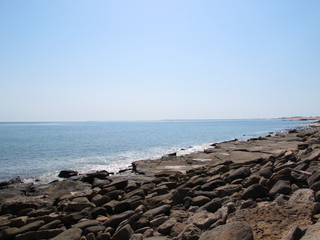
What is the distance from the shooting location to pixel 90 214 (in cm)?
654

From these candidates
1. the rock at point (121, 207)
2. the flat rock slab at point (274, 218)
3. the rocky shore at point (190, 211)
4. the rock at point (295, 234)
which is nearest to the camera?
the rock at point (295, 234)

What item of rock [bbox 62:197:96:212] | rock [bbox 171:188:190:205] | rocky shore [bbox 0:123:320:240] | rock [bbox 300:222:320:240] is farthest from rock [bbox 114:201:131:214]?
rock [bbox 300:222:320:240]

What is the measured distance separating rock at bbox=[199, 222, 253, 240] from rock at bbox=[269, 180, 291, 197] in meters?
2.34

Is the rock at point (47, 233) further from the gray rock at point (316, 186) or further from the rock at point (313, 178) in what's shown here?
the rock at point (313, 178)

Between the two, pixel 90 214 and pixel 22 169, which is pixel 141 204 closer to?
pixel 90 214

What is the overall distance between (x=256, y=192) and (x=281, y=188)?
19.5 inches

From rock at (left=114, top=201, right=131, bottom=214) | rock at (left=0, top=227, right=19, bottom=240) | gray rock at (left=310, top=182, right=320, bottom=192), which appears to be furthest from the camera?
rock at (left=114, top=201, right=131, bottom=214)

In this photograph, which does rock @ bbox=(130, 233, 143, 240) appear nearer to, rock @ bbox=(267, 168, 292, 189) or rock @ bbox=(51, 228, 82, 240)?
rock @ bbox=(51, 228, 82, 240)

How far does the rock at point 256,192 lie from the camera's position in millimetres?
5613

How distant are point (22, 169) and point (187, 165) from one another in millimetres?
9893

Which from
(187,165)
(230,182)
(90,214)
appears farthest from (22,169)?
(230,182)

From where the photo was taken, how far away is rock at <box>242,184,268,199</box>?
221 inches

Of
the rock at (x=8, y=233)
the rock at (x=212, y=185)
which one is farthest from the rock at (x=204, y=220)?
the rock at (x=8, y=233)

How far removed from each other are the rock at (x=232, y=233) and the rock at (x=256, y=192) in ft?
7.74
